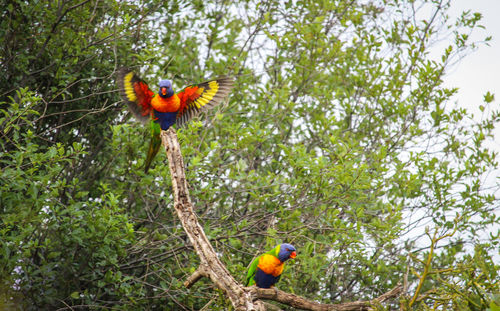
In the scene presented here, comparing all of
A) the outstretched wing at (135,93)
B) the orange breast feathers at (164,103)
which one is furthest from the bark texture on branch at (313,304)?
the outstretched wing at (135,93)

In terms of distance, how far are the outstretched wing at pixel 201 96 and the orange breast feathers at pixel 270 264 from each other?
154cm

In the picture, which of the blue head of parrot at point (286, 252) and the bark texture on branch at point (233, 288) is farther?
the blue head of parrot at point (286, 252)

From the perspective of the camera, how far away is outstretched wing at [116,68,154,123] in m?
4.43

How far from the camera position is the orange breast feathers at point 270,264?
174 inches

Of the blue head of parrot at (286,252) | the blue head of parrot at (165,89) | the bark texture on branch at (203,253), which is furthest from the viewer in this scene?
the blue head of parrot at (165,89)

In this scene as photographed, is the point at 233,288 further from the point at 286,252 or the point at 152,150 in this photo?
the point at 152,150

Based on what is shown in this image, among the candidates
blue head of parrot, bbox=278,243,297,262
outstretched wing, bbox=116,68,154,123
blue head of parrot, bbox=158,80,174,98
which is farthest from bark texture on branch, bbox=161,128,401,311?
outstretched wing, bbox=116,68,154,123

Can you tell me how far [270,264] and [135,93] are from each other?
2.01m

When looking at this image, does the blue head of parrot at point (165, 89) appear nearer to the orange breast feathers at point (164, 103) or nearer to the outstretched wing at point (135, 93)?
the orange breast feathers at point (164, 103)

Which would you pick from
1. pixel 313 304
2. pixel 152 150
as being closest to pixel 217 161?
pixel 152 150

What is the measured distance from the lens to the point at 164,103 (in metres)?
4.55

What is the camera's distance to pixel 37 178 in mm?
4137

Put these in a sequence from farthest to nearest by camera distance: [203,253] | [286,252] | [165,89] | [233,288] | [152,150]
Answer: [152,150] → [165,89] → [286,252] → [203,253] → [233,288]

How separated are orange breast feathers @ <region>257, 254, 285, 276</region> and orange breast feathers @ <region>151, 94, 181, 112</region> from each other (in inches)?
64.2
